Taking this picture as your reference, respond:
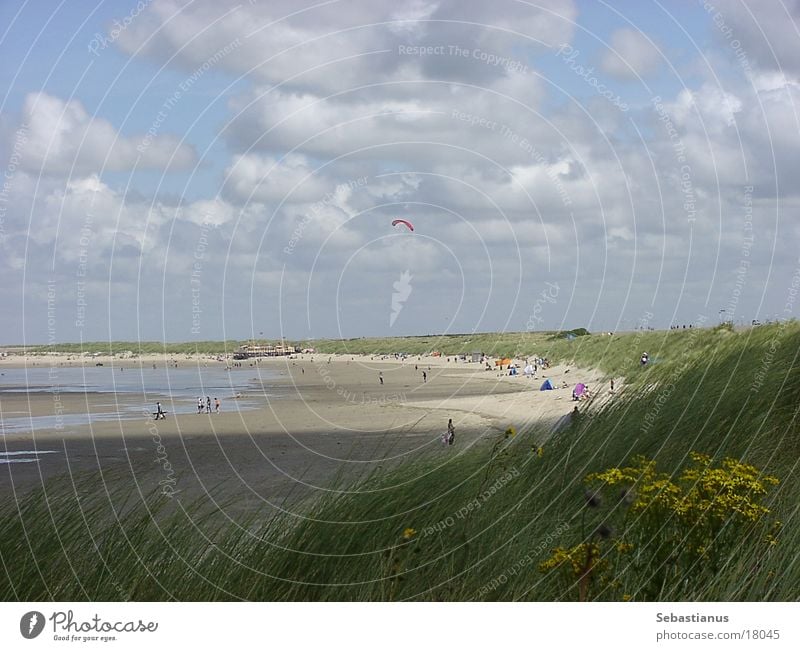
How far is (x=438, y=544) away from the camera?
20.6 feet

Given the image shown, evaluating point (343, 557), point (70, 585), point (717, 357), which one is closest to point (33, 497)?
point (70, 585)

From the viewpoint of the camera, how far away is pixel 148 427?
33344 millimetres

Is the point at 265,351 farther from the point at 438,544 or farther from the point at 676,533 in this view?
the point at 676,533

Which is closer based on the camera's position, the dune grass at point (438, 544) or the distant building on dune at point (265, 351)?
the dune grass at point (438, 544)

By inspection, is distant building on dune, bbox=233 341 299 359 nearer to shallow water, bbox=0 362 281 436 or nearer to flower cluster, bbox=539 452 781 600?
shallow water, bbox=0 362 281 436

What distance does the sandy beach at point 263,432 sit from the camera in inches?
717
